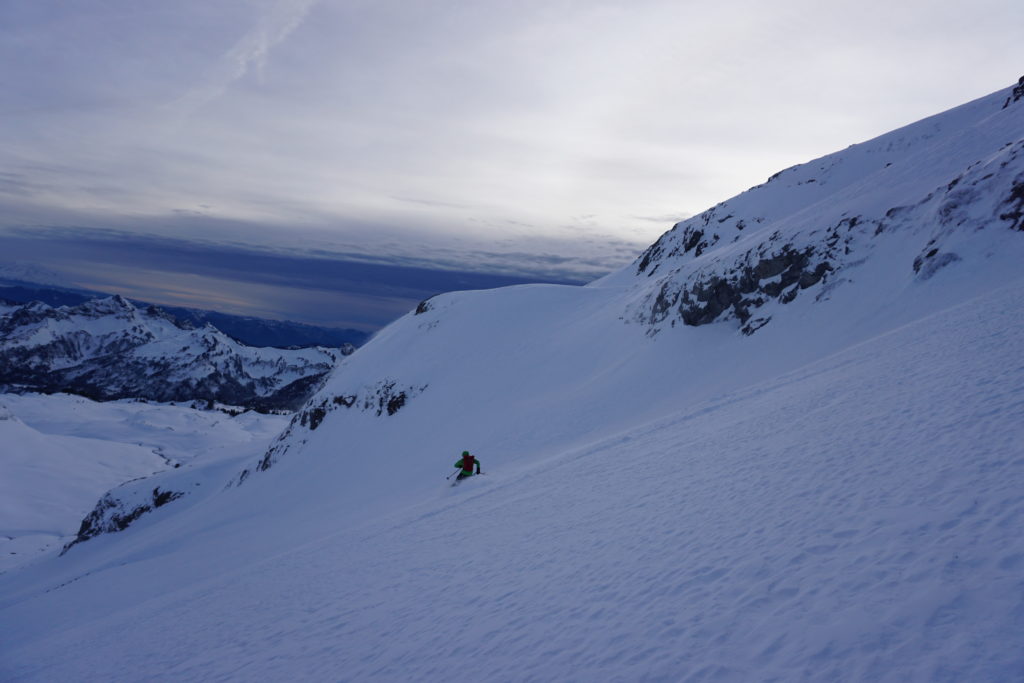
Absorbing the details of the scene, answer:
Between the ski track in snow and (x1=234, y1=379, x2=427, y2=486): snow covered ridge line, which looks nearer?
the ski track in snow

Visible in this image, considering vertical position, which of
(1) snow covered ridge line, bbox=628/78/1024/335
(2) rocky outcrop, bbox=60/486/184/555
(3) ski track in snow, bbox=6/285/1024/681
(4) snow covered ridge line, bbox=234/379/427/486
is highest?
(1) snow covered ridge line, bbox=628/78/1024/335

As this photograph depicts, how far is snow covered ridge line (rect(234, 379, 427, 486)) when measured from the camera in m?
51.0

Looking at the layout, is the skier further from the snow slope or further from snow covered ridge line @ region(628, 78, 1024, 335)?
the snow slope

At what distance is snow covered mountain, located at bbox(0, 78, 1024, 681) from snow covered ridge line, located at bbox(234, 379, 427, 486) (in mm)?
7353

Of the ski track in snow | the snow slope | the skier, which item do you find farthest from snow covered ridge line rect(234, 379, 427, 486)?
the ski track in snow

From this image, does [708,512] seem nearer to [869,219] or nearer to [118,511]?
[869,219]

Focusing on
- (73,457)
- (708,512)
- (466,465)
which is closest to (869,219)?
(466,465)

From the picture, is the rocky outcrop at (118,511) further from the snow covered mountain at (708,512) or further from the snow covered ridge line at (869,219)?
the snow covered ridge line at (869,219)

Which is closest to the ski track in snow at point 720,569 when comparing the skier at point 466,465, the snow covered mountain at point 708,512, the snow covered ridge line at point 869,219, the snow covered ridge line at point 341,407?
the snow covered mountain at point 708,512

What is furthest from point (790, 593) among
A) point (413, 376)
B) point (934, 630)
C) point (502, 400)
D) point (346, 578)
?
point (413, 376)

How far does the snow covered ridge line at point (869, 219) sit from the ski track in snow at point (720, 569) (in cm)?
1022

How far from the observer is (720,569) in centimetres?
834

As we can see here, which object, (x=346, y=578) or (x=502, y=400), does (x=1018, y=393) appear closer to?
(x=346, y=578)

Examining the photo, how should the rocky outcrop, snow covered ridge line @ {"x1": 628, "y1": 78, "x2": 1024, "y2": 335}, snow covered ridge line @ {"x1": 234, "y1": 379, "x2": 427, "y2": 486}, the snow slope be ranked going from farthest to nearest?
1. the snow slope
2. the rocky outcrop
3. snow covered ridge line @ {"x1": 234, "y1": 379, "x2": 427, "y2": 486}
4. snow covered ridge line @ {"x1": 628, "y1": 78, "x2": 1024, "y2": 335}
